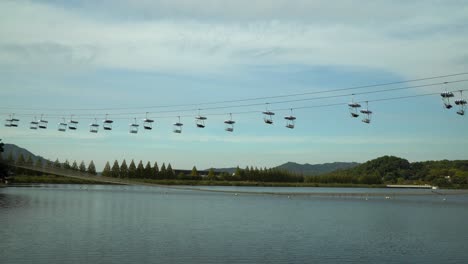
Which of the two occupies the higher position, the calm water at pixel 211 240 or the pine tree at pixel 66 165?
the pine tree at pixel 66 165

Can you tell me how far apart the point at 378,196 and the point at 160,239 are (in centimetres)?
11329

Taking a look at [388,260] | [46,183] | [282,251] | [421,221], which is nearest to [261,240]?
[282,251]

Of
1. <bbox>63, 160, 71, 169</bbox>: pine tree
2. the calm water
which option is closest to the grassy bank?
<bbox>63, 160, 71, 169</bbox>: pine tree

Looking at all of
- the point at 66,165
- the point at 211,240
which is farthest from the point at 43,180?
the point at 211,240

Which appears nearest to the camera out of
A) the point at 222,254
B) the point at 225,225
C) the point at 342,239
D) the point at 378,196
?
the point at 222,254

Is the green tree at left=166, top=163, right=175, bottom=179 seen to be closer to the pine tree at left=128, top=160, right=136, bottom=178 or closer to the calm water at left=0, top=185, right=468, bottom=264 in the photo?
the pine tree at left=128, top=160, right=136, bottom=178

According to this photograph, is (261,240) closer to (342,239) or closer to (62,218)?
(342,239)

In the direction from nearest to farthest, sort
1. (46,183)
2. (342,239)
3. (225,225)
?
(342,239) → (225,225) → (46,183)

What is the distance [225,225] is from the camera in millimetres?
49125

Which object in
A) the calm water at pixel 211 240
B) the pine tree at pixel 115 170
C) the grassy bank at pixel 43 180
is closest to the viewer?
the calm water at pixel 211 240

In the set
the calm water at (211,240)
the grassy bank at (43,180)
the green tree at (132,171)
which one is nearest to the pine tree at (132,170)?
the green tree at (132,171)

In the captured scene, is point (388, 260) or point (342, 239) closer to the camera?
point (388, 260)

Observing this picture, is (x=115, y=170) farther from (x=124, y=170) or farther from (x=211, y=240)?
(x=211, y=240)

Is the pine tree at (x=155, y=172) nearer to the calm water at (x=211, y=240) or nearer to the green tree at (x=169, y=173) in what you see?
the green tree at (x=169, y=173)
